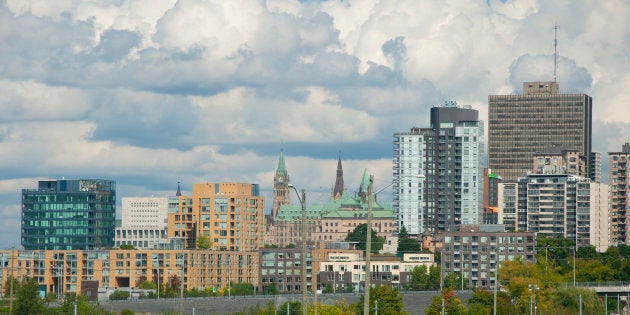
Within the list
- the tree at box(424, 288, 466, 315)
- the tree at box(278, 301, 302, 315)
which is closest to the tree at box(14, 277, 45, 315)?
the tree at box(278, 301, 302, 315)

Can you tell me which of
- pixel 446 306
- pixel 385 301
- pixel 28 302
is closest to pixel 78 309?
pixel 28 302

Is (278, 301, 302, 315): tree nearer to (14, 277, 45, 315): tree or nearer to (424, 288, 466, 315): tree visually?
(424, 288, 466, 315): tree

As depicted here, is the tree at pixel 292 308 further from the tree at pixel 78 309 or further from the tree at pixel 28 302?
the tree at pixel 28 302

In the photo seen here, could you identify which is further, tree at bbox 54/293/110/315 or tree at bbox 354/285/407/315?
tree at bbox 354/285/407/315

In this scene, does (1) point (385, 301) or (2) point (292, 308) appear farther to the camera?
(2) point (292, 308)

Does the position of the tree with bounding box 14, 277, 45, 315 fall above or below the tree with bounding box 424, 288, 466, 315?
above

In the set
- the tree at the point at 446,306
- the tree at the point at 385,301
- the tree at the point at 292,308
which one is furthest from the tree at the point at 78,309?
the tree at the point at 446,306

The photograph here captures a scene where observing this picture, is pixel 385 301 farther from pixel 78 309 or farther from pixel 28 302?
pixel 28 302

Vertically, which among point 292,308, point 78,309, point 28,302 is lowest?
point 78,309

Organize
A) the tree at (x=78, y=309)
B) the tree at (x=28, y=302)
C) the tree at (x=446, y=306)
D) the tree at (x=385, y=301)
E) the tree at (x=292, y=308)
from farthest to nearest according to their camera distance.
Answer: the tree at (x=446, y=306) → the tree at (x=292, y=308) → the tree at (x=385, y=301) → the tree at (x=78, y=309) → the tree at (x=28, y=302)

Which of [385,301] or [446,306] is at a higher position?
[385,301]

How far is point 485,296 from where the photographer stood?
194 meters

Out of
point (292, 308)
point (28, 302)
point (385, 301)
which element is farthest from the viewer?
point (292, 308)

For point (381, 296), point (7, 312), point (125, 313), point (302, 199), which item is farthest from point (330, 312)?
point (302, 199)
